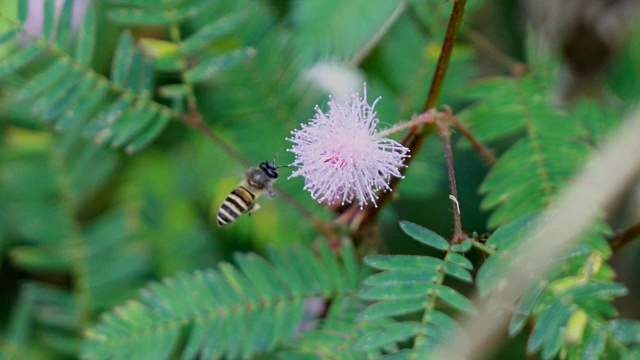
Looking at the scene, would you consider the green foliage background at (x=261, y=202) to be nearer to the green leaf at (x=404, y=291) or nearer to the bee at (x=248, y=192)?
the green leaf at (x=404, y=291)

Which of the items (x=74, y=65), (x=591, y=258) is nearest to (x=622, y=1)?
(x=591, y=258)

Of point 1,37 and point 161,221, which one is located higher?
point 1,37

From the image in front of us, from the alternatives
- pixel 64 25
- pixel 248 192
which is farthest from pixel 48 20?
pixel 248 192

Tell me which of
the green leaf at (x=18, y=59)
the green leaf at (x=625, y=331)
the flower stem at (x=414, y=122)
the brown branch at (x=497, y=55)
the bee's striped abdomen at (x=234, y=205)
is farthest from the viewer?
the brown branch at (x=497, y=55)

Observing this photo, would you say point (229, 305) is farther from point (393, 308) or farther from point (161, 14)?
point (161, 14)

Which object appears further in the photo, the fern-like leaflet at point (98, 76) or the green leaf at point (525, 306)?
the fern-like leaflet at point (98, 76)

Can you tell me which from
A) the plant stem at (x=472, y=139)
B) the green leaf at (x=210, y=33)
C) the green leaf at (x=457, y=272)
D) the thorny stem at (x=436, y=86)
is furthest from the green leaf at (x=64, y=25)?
the green leaf at (x=457, y=272)

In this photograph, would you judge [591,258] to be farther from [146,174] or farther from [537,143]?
[146,174]
